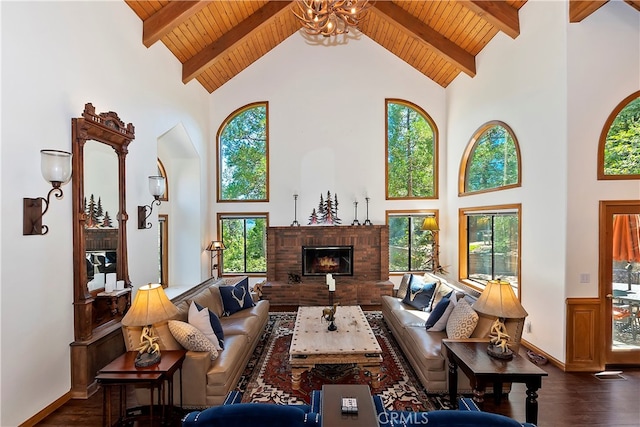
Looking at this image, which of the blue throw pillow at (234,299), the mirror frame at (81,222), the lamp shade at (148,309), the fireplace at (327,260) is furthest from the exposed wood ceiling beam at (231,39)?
the lamp shade at (148,309)

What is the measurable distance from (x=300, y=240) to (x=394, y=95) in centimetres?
409

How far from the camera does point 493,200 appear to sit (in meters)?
5.46

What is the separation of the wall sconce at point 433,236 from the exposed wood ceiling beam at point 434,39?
301cm

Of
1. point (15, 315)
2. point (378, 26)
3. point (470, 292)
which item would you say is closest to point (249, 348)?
point (15, 315)

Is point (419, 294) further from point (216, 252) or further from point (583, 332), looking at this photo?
point (216, 252)

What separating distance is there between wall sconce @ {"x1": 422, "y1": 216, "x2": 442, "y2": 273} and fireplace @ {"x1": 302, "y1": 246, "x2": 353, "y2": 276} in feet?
5.74

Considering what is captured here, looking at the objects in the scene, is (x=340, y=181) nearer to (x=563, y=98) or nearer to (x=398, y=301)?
(x=398, y=301)

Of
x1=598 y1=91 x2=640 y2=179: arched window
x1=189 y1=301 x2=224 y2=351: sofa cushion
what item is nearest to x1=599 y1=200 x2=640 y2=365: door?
x1=598 y1=91 x2=640 y2=179: arched window

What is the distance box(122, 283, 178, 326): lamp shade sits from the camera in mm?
2725

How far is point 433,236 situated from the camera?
7500mm

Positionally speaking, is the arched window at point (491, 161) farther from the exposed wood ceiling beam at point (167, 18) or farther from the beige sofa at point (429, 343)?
the exposed wood ceiling beam at point (167, 18)

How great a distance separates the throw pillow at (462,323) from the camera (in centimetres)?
338

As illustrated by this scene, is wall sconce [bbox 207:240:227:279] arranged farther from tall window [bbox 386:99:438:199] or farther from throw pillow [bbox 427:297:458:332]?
throw pillow [bbox 427:297:458:332]

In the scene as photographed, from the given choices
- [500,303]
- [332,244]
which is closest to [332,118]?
[332,244]
